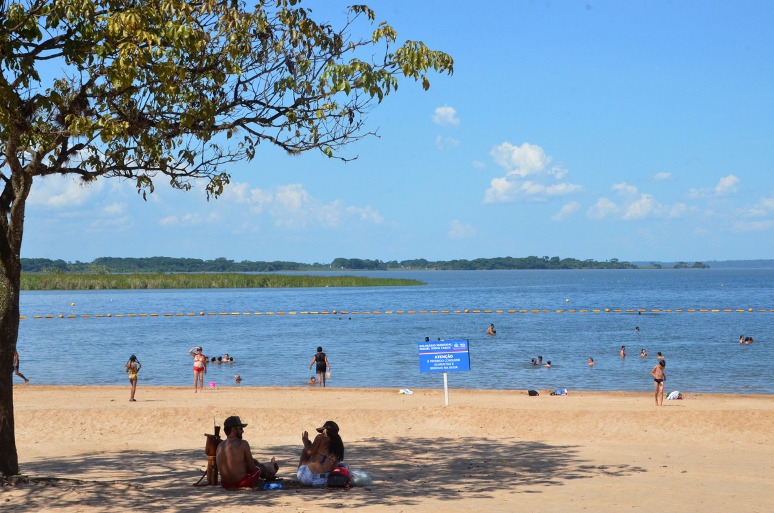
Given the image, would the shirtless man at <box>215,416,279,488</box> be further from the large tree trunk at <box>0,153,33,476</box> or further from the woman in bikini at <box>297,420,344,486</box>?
the large tree trunk at <box>0,153,33,476</box>

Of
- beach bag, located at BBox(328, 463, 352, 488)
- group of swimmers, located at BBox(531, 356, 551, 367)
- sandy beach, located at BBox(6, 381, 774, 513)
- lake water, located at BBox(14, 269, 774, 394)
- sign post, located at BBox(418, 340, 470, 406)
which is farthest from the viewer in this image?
group of swimmers, located at BBox(531, 356, 551, 367)

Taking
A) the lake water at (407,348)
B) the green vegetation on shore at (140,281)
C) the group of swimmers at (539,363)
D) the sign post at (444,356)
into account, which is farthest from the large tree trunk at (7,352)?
the green vegetation on shore at (140,281)

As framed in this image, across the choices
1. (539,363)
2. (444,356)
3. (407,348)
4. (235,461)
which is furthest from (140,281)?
(235,461)

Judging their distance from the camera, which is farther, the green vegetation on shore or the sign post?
the green vegetation on shore

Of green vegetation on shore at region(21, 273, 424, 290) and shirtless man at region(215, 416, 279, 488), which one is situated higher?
green vegetation on shore at region(21, 273, 424, 290)

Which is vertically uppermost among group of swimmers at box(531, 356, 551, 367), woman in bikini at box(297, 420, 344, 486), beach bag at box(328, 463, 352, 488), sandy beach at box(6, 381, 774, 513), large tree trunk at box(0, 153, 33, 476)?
large tree trunk at box(0, 153, 33, 476)

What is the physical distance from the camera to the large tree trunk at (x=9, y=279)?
10.2 m

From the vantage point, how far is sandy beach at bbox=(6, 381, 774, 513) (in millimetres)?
10289

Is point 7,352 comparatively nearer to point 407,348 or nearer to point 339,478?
point 339,478

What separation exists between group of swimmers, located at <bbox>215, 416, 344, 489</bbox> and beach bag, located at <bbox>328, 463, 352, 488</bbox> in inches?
2.2

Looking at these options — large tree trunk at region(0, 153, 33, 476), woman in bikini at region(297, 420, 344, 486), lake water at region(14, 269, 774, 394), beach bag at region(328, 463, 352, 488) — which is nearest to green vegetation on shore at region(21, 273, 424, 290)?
lake water at region(14, 269, 774, 394)

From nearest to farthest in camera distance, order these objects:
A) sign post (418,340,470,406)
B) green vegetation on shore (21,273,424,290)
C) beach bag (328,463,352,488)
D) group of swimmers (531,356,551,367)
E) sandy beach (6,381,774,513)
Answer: sandy beach (6,381,774,513) < beach bag (328,463,352,488) < sign post (418,340,470,406) < group of swimmers (531,356,551,367) < green vegetation on shore (21,273,424,290)

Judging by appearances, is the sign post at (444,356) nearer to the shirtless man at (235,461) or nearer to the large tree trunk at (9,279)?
the shirtless man at (235,461)

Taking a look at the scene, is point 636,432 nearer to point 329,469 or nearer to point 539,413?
point 539,413
